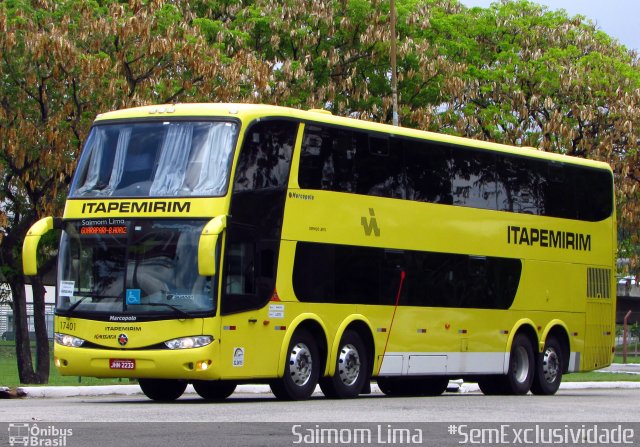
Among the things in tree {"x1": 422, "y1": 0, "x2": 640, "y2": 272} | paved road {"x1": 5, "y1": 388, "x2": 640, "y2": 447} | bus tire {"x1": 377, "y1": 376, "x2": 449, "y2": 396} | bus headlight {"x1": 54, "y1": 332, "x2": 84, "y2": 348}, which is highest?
tree {"x1": 422, "y1": 0, "x2": 640, "y2": 272}

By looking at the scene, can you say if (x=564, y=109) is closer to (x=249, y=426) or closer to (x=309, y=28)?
(x=309, y=28)

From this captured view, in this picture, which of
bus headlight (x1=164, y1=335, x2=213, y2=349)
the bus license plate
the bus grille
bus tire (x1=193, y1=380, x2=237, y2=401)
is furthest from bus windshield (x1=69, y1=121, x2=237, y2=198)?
the bus grille

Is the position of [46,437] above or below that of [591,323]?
below

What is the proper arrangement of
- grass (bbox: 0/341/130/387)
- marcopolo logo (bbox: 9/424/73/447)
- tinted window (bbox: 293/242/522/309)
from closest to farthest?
marcopolo logo (bbox: 9/424/73/447), tinted window (bbox: 293/242/522/309), grass (bbox: 0/341/130/387)

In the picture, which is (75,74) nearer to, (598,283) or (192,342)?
(598,283)

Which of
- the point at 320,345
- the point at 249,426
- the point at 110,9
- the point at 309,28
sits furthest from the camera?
the point at 309,28

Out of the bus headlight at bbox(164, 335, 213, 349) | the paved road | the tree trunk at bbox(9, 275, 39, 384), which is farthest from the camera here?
the tree trunk at bbox(9, 275, 39, 384)

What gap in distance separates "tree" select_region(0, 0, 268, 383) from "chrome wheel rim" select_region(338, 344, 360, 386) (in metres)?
10.1

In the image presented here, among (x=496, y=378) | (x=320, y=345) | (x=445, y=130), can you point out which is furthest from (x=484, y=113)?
(x=320, y=345)

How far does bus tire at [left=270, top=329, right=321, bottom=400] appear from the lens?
1977cm

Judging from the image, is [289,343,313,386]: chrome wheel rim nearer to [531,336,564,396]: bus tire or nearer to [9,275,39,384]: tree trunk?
[531,336,564,396]: bus tire

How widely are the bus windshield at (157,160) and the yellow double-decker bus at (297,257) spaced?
0.9 inches

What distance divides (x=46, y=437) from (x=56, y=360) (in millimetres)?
7647

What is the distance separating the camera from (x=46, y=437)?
11969 mm
